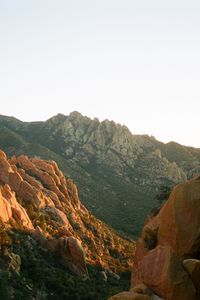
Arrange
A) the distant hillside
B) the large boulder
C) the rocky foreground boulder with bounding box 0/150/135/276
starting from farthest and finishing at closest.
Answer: the distant hillside < the rocky foreground boulder with bounding box 0/150/135/276 < the large boulder

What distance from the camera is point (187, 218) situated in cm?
2300

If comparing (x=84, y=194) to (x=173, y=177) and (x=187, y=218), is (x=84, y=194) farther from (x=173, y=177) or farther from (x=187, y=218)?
(x=187, y=218)

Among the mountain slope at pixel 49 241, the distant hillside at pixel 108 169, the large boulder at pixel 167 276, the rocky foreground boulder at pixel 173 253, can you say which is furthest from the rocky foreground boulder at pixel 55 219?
the large boulder at pixel 167 276

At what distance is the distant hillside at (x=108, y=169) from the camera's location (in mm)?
125875

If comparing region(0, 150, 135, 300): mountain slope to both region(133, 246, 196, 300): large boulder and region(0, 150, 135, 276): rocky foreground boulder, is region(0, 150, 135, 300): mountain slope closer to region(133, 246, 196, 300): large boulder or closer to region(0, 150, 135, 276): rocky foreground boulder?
region(0, 150, 135, 276): rocky foreground boulder

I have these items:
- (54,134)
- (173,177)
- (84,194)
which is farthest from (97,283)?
(54,134)

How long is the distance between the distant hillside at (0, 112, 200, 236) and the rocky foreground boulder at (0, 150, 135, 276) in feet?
66.0

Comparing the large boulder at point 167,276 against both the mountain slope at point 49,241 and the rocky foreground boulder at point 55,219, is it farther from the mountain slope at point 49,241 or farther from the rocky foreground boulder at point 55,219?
the rocky foreground boulder at point 55,219

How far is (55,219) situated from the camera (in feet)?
260

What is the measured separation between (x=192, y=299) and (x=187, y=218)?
4.76m

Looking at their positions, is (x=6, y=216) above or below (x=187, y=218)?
below

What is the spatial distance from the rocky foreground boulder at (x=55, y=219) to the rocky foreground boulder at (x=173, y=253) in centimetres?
3277

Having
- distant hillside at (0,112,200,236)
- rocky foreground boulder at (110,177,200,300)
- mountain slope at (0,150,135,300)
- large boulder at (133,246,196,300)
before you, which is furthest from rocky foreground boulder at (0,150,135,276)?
large boulder at (133,246,196,300)

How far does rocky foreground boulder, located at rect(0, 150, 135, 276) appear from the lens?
64.2 m
